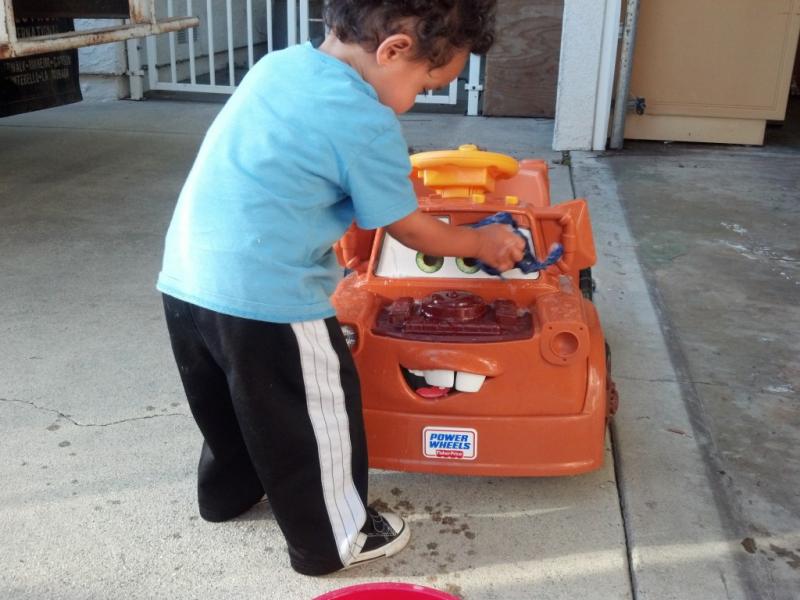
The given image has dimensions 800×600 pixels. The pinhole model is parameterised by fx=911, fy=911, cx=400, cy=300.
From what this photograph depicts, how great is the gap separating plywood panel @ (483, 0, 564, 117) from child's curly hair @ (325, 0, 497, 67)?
501cm

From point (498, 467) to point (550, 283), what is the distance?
1.61 feet

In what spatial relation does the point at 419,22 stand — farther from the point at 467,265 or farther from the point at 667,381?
the point at 667,381

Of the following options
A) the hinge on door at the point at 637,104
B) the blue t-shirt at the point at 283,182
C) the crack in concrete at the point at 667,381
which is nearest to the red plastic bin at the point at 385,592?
the blue t-shirt at the point at 283,182

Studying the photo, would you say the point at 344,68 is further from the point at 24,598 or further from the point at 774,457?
the point at 774,457

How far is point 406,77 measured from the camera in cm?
169

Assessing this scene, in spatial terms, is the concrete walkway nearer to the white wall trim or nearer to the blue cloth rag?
the blue cloth rag

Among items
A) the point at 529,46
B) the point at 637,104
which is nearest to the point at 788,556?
the point at 637,104

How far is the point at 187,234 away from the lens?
1.72 meters

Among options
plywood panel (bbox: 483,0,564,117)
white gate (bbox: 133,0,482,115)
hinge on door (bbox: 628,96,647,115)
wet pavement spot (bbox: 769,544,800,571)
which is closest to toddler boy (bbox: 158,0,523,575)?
wet pavement spot (bbox: 769,544,800,571)

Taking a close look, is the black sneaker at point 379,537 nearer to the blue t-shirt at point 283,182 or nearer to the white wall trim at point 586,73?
the blue t-shirt at point 283,182

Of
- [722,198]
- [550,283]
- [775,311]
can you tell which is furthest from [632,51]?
[550,283]

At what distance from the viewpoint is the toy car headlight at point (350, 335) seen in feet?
6.79

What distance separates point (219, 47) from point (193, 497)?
25.3 feet

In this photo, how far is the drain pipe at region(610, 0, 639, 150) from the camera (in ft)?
18.3
